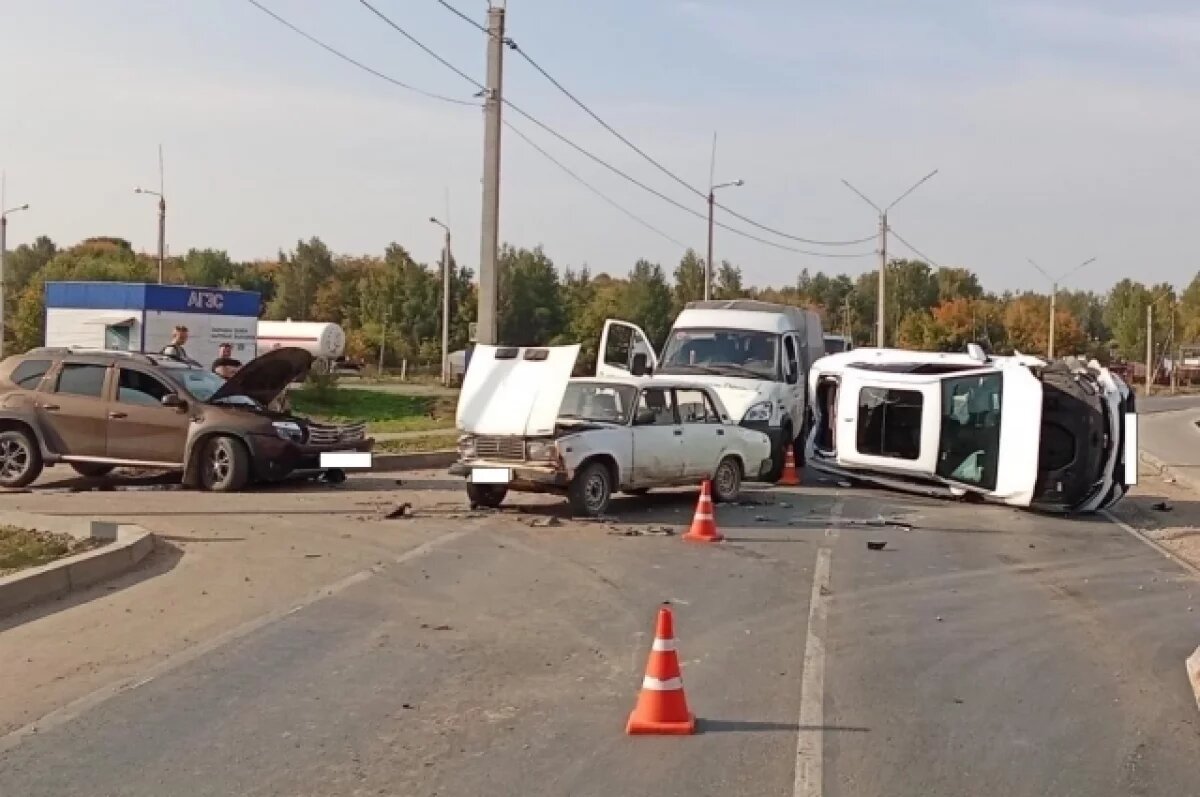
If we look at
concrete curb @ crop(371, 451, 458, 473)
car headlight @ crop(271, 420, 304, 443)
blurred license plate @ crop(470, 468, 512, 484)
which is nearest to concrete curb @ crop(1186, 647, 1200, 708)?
blurred license plate @ crop(470, 468, 512, 484)

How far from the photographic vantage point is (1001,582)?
1177cm

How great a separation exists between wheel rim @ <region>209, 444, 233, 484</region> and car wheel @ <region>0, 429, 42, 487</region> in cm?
227

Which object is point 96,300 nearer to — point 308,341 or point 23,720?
point 308,341

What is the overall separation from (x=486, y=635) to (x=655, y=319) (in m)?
61.9

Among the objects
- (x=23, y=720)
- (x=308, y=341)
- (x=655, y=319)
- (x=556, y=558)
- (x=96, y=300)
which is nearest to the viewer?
(x=23, y=720)

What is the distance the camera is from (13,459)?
1703 cm

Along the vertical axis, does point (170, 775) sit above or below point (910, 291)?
below

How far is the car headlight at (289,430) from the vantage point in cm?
1675

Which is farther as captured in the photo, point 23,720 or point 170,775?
point 23,720

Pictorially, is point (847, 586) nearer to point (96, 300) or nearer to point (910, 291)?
point (96, 300)

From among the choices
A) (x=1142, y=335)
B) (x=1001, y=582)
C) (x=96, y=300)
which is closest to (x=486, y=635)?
(x=1001, y=582)

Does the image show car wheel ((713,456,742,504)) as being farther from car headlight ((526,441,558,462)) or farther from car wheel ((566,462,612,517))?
car headlight ((526,441,558,462))

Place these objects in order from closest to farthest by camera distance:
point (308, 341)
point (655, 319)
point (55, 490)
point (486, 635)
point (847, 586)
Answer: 1. point (486, 635)
2. point (847, 586)
3. point (55, 490)
4. point (308, 341)
5. point (655, 319)

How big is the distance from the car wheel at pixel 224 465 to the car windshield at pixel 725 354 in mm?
8316
